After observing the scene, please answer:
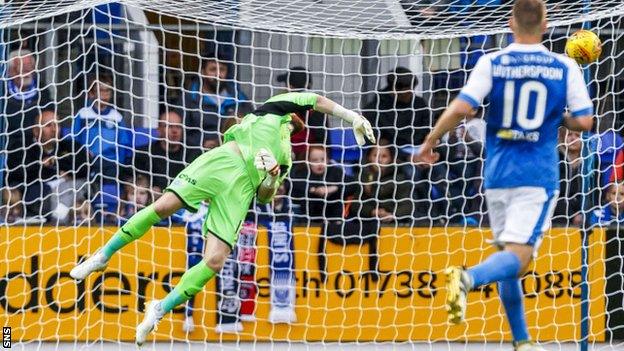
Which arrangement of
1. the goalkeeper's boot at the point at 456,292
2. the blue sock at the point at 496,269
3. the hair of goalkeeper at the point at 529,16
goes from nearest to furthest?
the goalkeeper's boot at the point at 456,292, the blue sock at the point at 496,269, the hair of goalkeeper at the point at 529,16

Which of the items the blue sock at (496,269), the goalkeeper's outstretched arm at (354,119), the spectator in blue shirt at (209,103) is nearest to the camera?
the blue sock at (496,269)

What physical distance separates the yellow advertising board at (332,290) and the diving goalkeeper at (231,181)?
189 cm

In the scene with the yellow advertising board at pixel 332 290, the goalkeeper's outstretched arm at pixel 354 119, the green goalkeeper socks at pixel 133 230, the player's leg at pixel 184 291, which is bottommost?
the yellow advertising board at pixel 332 290

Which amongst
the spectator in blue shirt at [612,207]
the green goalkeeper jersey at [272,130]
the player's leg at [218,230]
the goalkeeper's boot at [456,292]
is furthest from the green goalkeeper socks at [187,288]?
the spectator in blue shirt at [612,207]

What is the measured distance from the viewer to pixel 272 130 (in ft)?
29.4

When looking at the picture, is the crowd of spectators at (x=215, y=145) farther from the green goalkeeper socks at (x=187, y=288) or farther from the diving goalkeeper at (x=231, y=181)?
the green goalkeeper socks at (x=187, y=288)

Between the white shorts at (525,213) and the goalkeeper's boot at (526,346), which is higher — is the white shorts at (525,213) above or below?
above

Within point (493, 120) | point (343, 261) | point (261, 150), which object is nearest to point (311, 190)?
point (343, 261)

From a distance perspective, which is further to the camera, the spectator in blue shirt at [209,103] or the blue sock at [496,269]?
the spectator in blue shirt at [209,103]

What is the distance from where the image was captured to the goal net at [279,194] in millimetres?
10773

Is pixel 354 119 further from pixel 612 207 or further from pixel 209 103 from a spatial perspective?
pixel 612 207

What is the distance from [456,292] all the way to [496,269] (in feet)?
1.11

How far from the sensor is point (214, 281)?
11.0 meters

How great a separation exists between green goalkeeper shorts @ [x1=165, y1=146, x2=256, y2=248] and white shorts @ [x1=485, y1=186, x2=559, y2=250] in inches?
95.6
